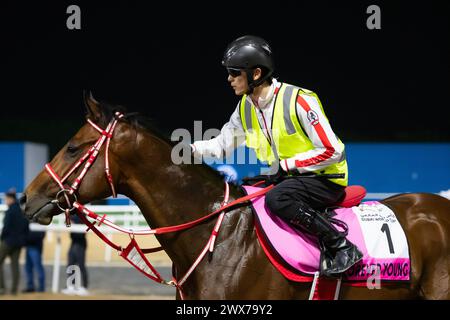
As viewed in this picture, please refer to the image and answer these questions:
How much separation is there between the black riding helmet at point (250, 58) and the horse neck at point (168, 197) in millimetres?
685

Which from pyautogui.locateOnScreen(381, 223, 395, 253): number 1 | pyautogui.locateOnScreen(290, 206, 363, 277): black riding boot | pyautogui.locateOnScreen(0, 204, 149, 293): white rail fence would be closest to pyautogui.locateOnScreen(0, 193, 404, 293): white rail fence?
pyautogui.locateOnScreen(0, 204, 149, 293): white rail fence

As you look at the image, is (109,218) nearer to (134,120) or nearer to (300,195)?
(134,120)

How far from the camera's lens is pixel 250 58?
4.02m

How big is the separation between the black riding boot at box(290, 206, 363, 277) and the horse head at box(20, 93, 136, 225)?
1124mm

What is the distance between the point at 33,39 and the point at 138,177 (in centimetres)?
1440

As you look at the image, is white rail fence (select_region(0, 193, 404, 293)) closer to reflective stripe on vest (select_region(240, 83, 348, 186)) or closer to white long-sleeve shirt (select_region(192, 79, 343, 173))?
reflective stripe on vest (select_region(240, 83, 348, 186))

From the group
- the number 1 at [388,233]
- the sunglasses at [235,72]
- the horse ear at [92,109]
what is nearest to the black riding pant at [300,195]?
the number 1 at [388,233]

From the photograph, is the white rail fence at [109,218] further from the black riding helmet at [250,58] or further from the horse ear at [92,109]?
the black riding helmet at [250,58]

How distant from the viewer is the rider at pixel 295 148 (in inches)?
152

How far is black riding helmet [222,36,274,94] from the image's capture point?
4.03 m

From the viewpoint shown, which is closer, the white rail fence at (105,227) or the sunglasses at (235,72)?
the sunglasses at (235,72)

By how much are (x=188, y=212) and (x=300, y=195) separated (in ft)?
2.29
